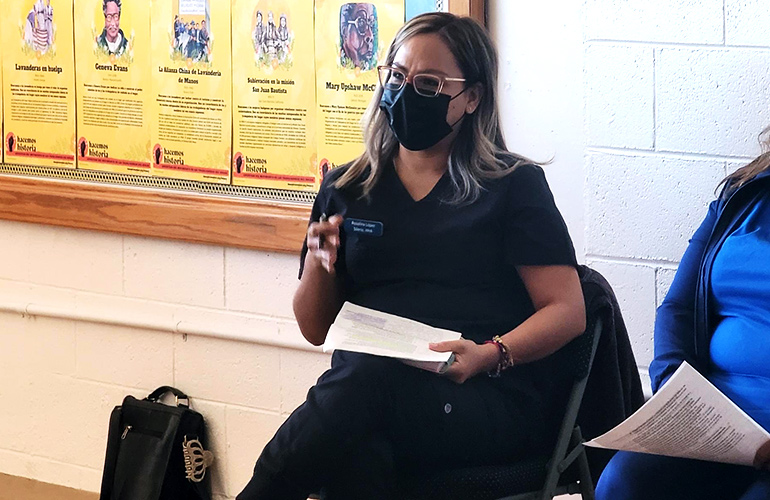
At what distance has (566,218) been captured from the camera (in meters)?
2.30

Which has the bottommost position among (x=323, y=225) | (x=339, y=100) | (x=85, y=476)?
(x=85, y=476)

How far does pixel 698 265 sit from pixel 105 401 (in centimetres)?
183

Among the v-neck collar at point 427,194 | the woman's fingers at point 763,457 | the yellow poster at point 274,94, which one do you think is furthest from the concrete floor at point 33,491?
the woman's fingers at point 763,457

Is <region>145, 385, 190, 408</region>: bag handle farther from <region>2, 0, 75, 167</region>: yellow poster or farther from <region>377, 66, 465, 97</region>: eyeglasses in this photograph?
<region>377, 66, 465, 97</region>: eyeglasses

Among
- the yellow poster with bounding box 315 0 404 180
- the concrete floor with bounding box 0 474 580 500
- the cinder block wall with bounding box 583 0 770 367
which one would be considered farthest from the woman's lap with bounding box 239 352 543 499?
the concrete floor with bounding box 0 474 580 500

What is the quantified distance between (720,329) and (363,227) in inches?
27.0

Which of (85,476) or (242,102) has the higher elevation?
(242,102)

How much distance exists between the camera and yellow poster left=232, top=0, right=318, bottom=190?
8.45ft

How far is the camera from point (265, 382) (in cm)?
275

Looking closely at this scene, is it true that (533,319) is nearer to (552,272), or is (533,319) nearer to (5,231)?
(552,272)

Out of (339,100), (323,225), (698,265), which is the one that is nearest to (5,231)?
(339,100)

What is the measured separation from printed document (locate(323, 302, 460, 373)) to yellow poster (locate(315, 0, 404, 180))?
2.66 feet

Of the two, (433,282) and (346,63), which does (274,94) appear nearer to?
(346,63)

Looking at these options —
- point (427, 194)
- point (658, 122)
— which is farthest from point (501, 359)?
point (658, 122)
